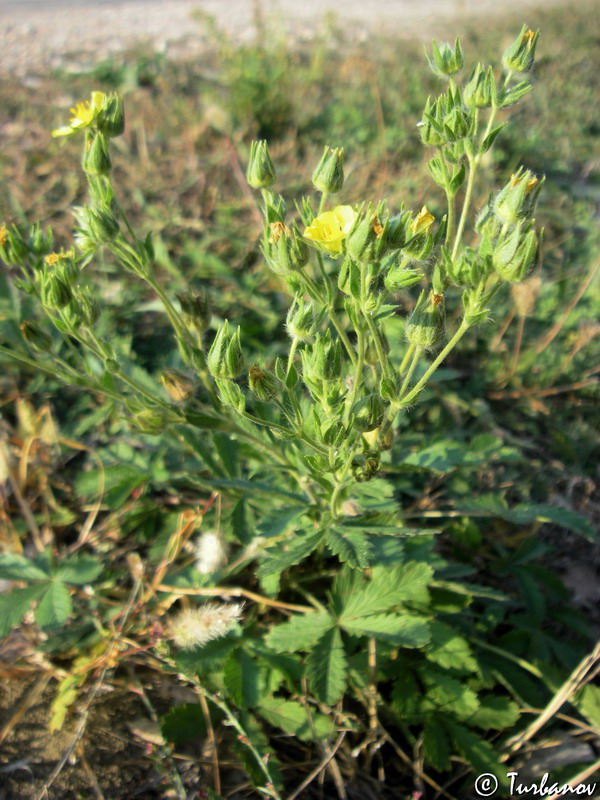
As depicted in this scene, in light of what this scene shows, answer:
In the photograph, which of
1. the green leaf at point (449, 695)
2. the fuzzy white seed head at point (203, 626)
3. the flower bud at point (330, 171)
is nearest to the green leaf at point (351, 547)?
the fuzzy white seed head at point (203, 626)

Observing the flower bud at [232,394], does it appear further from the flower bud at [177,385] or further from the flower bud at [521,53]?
the flower bud at [521,53]

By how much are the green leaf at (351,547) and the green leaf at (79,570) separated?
0.74 meters

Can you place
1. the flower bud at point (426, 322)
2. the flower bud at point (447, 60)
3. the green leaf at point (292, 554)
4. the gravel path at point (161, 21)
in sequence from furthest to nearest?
the gravel path at point (161, 21) → the flower bud at point (447, 60) → the green leaf at point (292, 554) → the flower bud at point (426, 322)

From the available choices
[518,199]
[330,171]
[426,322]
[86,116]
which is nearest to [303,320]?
[426,322]

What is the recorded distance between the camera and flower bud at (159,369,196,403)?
1.62 meters

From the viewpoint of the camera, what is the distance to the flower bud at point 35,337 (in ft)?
5.17

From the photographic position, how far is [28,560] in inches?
73.4

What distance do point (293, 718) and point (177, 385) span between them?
907 mm

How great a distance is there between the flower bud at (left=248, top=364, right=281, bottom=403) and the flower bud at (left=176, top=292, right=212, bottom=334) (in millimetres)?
421

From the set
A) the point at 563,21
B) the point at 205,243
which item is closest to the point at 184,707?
the point at 205,243

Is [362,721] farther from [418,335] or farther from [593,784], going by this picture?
[418,335]

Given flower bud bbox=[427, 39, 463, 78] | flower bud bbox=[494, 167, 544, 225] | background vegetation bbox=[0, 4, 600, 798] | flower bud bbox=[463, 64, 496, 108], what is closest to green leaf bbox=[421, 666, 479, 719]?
background vegetation bbox=[0, 4, 600, 798]

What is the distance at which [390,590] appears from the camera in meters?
1.62

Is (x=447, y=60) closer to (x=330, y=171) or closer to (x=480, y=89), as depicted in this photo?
(x=480, y=89)
